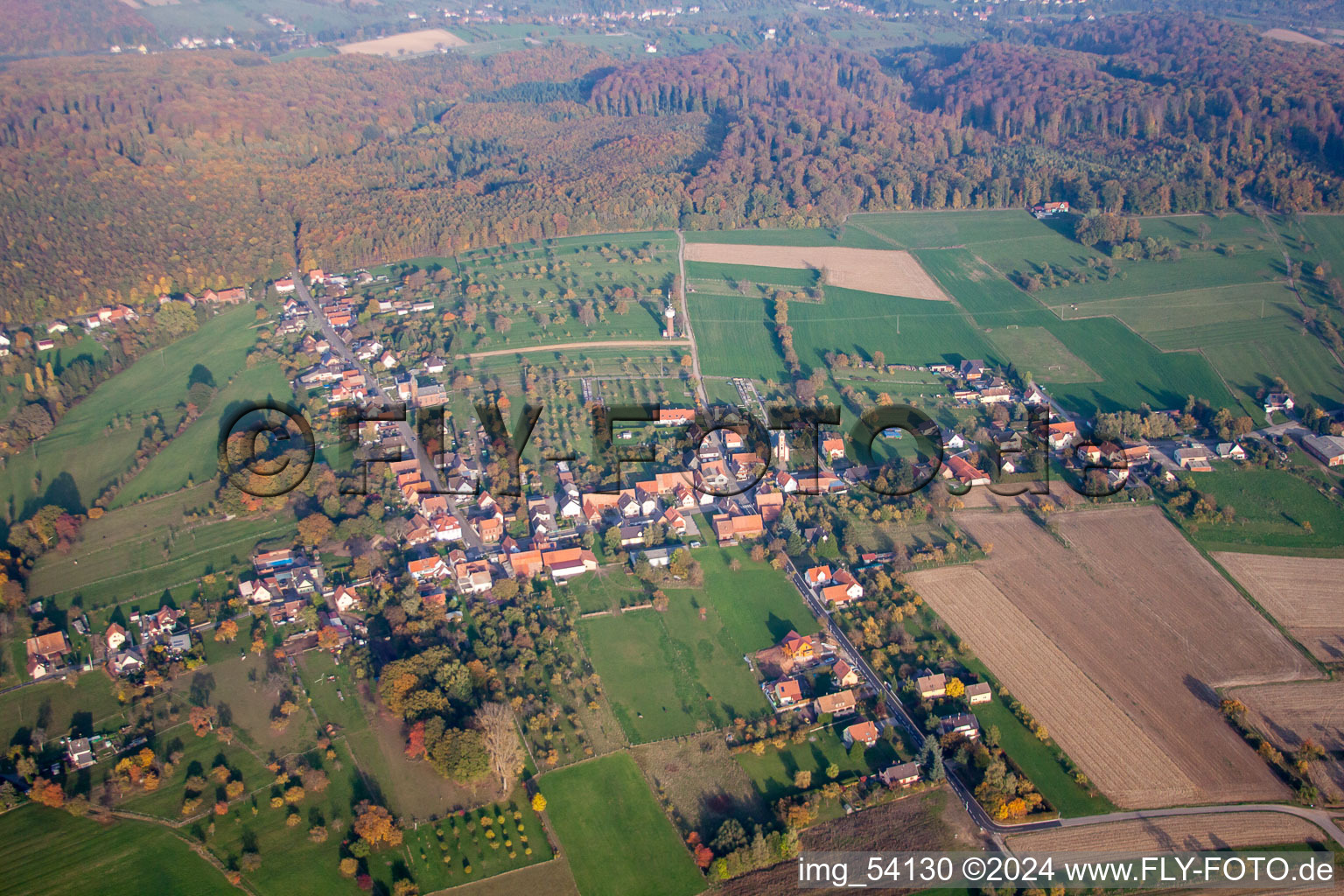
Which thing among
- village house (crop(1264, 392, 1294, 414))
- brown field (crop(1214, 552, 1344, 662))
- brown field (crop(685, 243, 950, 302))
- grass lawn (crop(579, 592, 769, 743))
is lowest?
grass lawn (crop(579, 592, 769, 743))

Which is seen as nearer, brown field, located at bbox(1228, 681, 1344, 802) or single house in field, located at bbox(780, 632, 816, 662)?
brown field, located at bbox(1228, 681, 1344, 802)

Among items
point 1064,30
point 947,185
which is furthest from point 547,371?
point 1064,30

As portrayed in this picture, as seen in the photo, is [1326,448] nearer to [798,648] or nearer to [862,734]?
[798,648]

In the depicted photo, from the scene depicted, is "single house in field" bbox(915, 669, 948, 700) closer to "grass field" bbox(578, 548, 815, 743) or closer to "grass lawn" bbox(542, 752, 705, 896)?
"grass field" bbox(578, 548, 815, 743)

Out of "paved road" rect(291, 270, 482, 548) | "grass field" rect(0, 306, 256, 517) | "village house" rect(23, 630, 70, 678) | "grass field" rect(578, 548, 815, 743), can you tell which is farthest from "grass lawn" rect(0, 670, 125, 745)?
"grass field" rect(578, 548, 815, 743)

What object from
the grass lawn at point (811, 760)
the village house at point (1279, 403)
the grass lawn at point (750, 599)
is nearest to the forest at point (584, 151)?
the village house at point (1279, 403)

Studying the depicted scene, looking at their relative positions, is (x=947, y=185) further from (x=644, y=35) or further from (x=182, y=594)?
(x=644, y=35)
